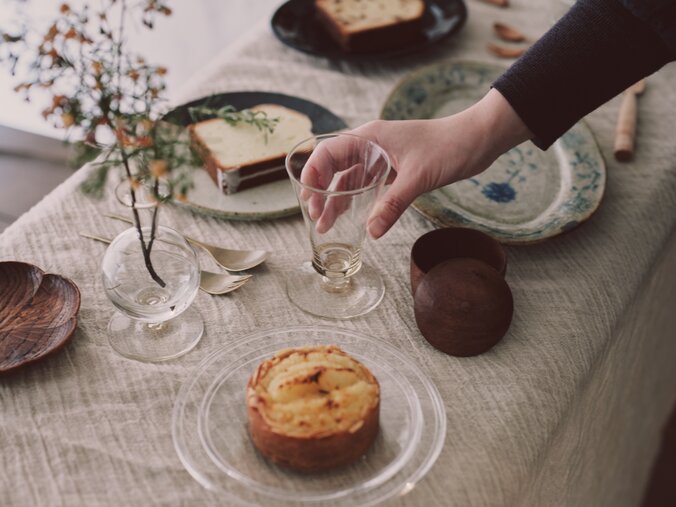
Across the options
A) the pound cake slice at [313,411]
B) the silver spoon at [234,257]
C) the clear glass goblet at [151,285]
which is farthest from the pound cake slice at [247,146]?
the pound cake slice at [313,411]

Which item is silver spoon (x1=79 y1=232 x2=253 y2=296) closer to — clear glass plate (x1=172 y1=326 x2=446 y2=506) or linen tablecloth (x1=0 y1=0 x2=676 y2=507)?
linen tablecloth (x1=0 y1=0 x2=676 y2=507)

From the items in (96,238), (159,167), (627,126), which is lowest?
(627,126)

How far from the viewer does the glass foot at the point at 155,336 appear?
0.80 m

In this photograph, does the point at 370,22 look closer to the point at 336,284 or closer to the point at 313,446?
the point at 336,284

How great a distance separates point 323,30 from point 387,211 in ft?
2.24

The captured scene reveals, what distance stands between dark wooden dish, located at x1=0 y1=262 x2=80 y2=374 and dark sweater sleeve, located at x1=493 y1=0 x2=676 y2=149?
599mm

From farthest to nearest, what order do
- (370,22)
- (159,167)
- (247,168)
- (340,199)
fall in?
(370,22)
(247,168)
(340,199)
(159,167)

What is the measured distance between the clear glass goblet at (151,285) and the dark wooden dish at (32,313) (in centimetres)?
6

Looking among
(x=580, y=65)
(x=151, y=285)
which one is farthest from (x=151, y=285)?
(x=580, y=65)

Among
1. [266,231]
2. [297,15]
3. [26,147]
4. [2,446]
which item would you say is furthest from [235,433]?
[26,147]

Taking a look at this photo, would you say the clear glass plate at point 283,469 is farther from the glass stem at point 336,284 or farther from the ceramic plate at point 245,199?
the ceramic plate at point 245,199

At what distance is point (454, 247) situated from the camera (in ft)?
2.93

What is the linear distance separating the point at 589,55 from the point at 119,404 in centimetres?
69

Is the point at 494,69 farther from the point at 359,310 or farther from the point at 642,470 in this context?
the point at 642,470
